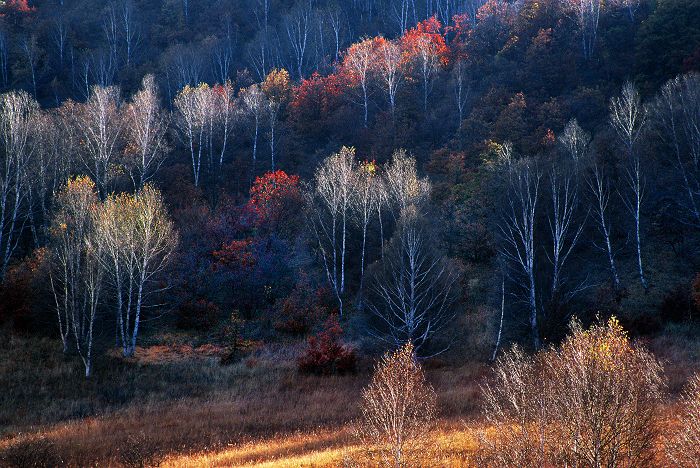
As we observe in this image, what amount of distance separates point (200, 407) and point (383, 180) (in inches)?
916

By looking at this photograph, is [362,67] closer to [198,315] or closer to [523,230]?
[198,315]

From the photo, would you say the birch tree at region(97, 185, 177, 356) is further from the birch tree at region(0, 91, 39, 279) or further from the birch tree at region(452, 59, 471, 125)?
the birch tree at region(452, 59, 471, 125)

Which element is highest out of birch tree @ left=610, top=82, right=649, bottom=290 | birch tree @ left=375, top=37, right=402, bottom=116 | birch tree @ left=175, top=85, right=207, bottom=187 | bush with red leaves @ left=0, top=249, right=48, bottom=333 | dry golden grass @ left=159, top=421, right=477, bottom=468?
birch tree @ left=375, top=37, right=402, bottom=116

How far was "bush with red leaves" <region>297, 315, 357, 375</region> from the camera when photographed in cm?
2703

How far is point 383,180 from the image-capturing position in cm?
3928

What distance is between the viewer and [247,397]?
78.4ft

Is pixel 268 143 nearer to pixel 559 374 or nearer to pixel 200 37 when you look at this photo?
pixel 200 37

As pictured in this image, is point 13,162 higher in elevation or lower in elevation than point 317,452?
higher

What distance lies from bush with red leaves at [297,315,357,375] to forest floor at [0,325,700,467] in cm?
70

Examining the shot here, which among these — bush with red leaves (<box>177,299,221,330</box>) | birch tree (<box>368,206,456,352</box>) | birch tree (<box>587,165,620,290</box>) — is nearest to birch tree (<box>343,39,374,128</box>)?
bush with red leaves (<box>177,299,221,330</box>)

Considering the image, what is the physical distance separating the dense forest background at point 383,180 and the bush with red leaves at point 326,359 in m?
0.19

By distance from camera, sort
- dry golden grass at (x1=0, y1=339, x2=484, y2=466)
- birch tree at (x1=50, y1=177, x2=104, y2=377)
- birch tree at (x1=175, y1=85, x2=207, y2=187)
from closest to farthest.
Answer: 1. dry golden grass at (x1=0, y1=339, x2=484, y2=466)
2. birch tree at (x1=50, y1=177, x2=104, y2=377)
3. birch tree at (x1=175, y1=85, x2=207, y2=187)

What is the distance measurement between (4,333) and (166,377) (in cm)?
1195

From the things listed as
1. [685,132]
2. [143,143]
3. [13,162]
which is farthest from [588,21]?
[13,162]
